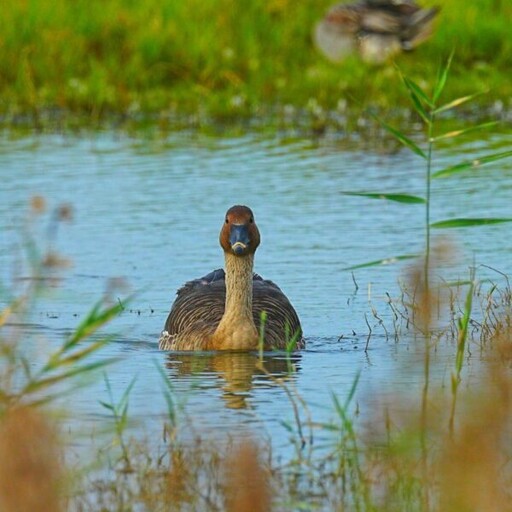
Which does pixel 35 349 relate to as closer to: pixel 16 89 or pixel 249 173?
pixel 249 173

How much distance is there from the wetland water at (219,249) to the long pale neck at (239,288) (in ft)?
1.02

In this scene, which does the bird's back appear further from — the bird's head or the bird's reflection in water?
the bird's head

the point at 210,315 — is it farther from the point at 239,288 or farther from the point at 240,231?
the point at 240,231

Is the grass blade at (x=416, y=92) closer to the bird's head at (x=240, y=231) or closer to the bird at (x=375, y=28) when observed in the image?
the bird's head at (x=240, y=231)

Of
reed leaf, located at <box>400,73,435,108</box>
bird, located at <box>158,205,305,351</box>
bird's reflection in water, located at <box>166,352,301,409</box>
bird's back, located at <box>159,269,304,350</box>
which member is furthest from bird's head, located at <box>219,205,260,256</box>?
reed leaf, located at <box>400,73,435,108</box>

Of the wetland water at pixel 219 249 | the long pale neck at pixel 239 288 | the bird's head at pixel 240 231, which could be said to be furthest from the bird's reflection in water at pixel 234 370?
the bird's head at pixel 240 231

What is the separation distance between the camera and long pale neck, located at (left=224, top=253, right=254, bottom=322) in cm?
903

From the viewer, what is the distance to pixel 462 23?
19.4 m

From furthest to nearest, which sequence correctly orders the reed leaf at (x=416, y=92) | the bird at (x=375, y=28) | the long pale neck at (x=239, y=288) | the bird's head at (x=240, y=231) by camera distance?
the bird at (x=375, y=28) < the long pale neck at (x=239, y=288) < the bird's head at (x=240, y=231) < the reed leaf at (x=416, y=92)

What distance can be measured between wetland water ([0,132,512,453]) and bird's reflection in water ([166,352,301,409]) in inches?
0.8

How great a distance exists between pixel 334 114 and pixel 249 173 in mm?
3942

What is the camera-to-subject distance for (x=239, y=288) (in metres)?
9.05

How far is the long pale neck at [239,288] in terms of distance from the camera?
29.6ft

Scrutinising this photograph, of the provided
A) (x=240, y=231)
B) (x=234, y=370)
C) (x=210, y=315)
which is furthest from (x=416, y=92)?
(x=210, y=315)
